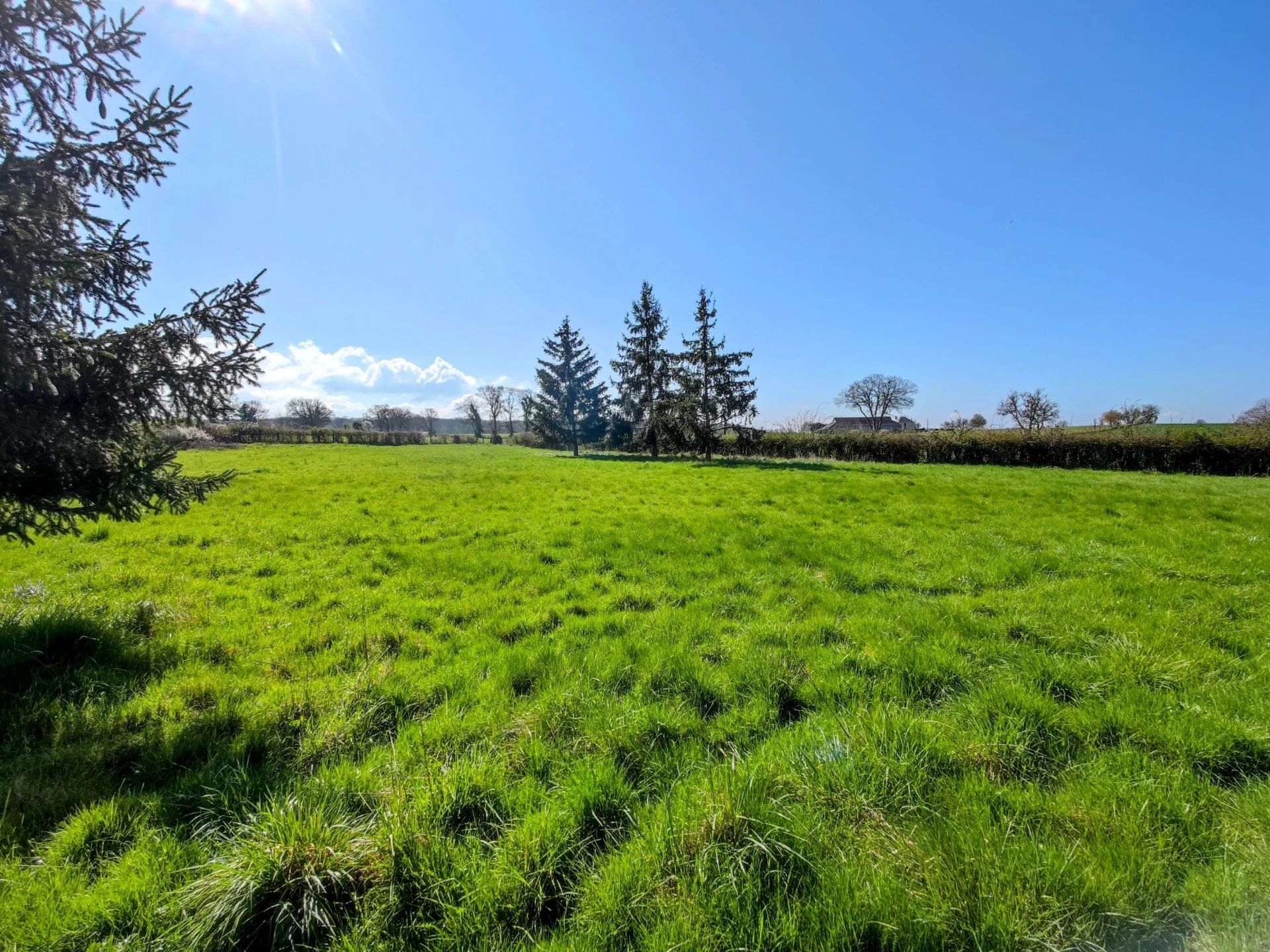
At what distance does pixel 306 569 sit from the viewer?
6.05m

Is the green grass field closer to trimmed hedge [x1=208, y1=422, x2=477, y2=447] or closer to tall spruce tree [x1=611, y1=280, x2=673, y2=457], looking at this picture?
tall spruce tree [x1=611, y1=280, x2=673, y2=457]

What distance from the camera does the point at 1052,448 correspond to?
75.4ft

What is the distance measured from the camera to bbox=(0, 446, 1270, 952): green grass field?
1.68 m

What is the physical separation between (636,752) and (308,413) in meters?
89.4

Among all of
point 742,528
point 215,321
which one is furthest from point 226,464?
point 742,528

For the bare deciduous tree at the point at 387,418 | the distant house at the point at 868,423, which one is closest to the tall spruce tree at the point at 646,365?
the distant house at the point at 868,423

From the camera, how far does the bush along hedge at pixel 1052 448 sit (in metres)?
19.3

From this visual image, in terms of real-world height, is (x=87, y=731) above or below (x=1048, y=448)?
below

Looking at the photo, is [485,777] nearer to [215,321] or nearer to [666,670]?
[666,670]

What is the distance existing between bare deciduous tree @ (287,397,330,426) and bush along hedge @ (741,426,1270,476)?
71515 mm

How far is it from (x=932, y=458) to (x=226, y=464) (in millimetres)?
35740

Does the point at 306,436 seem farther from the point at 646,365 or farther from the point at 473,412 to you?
the point at 646,365

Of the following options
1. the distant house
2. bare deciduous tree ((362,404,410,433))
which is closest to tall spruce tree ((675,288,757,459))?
the distant house

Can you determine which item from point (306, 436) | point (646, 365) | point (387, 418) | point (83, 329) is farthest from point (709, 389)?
point (387, 418)
